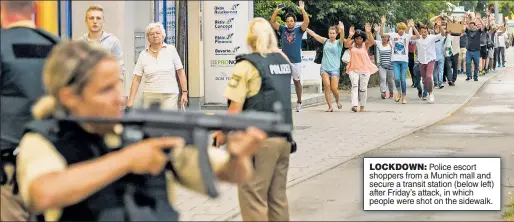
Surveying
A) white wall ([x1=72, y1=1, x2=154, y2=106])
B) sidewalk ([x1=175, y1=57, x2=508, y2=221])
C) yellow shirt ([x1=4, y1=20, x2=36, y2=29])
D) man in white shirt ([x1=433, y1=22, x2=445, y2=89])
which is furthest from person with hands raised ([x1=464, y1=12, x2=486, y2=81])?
yellow shirt ([x1=4, y1=20, x2=36, y2=29])

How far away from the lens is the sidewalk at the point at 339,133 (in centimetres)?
930

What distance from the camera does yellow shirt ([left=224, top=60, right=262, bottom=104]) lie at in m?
6.89

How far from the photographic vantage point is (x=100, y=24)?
10484mm

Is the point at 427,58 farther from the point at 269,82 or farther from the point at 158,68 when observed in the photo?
the point at 269,82

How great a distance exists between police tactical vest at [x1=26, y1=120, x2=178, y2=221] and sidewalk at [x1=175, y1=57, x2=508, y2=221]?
3.68m

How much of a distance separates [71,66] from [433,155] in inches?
393

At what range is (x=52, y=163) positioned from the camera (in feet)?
11.2

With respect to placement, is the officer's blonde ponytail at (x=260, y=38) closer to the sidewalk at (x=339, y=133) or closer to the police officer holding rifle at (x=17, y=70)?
the sidewalk at (x=339, y=133)

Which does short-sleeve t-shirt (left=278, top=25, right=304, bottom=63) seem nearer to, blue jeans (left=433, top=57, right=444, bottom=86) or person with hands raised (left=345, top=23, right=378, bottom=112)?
person with hands raised (left=345, top=23, right=378, bottom=112)

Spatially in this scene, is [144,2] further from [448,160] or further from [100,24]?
[448,160]

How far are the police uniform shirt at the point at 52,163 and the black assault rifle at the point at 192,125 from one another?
92 mm

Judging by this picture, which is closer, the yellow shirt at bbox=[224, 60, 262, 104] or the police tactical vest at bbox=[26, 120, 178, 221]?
the police tactical vest at bbox=[26, 120, 178, 221]

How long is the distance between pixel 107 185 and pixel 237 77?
3470mm

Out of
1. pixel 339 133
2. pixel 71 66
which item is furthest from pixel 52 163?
pixel 339 133
